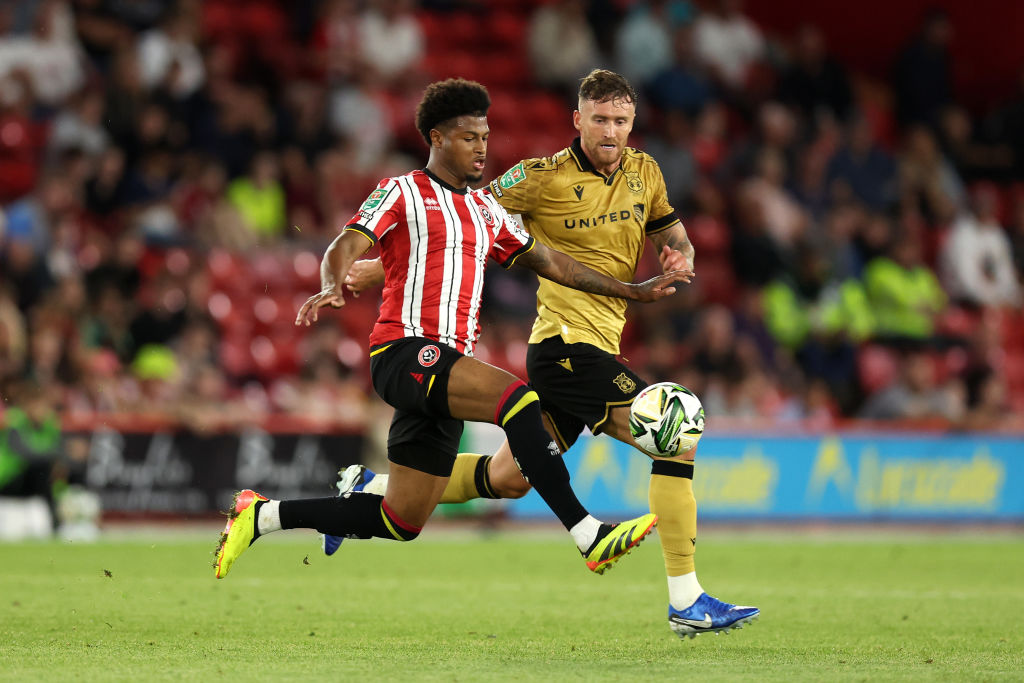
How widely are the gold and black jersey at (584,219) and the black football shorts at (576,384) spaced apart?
4.5 inches

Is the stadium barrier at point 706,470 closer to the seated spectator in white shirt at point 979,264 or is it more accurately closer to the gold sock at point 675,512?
the seated spectator in white shirt at point 979,264

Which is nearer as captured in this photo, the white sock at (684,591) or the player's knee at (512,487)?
the white sock at (684,591)

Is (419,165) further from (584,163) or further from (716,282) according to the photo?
(584,163)

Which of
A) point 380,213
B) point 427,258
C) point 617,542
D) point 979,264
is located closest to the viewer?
point 617,542

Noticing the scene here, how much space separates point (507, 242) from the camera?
20.9ft

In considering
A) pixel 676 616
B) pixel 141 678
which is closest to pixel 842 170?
pixel 676 616

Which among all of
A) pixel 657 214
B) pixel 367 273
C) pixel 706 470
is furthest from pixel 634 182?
pixel 706 470

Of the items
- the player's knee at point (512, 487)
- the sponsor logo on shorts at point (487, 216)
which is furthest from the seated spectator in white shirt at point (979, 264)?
the sponsor logo on shorts at point (487, 216)

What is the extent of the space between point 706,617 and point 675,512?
1.61 feet

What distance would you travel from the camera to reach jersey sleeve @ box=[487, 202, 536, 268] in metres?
6.35

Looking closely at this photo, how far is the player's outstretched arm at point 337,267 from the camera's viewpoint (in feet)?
18.7

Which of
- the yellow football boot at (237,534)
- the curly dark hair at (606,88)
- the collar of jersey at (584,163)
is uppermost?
the curly dark hair at (606,88)

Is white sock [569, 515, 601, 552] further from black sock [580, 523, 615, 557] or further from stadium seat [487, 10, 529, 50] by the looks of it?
stadium seat [487, 10, 529, 50]

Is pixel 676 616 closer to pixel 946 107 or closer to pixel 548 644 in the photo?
pixel 548 644
